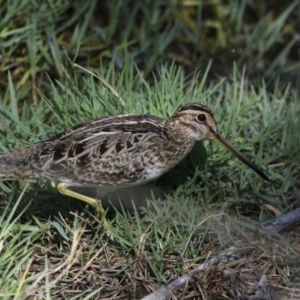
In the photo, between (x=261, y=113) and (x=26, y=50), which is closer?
(x=261, y=113)

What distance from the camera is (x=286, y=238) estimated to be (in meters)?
4.52

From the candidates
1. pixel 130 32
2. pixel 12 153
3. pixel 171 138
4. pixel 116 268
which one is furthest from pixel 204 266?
pixel 130 32

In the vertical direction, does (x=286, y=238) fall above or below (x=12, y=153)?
below

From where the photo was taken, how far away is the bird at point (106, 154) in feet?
14.7

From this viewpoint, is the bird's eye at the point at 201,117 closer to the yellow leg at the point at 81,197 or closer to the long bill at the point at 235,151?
the long bill at the point at 235,151

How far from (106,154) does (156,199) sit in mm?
447

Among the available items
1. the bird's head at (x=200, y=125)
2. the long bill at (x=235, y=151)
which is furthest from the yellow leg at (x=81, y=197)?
the long bill at (x=235, y=151)

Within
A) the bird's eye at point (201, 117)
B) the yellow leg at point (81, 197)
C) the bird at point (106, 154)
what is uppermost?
the bird's eye at point (201, 117)

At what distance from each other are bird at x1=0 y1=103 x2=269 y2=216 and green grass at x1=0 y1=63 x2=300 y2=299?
17 cm

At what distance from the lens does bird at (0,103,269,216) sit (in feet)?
14.7

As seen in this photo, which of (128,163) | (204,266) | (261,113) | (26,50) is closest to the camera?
(204,266)

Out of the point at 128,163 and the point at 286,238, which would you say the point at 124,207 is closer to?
the point at 128,163

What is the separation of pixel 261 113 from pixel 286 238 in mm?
1169

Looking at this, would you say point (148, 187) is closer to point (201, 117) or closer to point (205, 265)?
point (201, 117)
